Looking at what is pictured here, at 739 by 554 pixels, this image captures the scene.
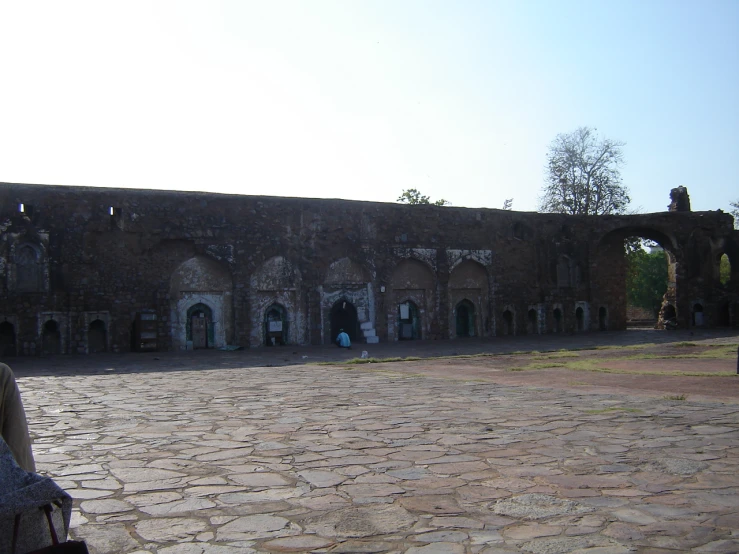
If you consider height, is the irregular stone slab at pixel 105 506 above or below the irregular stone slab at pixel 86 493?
below

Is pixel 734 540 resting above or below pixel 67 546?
below

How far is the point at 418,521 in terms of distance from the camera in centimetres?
377

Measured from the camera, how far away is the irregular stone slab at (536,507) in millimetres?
3844

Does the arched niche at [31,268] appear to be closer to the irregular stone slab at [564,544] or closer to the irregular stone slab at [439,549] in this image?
the irregular stone slab at [439,549]

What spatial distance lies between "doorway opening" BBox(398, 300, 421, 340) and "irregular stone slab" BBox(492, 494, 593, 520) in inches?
851

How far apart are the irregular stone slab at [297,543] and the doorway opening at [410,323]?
73.1 ft

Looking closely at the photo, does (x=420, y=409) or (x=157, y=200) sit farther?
(x=157, y=200)

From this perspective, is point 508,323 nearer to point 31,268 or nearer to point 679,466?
point 31,268

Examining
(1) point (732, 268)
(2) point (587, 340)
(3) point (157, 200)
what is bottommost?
(2) point (587, 340)

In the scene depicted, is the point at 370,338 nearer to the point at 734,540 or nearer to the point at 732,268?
the point at 732,268

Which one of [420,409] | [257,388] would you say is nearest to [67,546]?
[420,409]

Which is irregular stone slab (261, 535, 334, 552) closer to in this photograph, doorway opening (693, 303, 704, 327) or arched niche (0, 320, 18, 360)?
arched niche (0, 320, 18, 360)

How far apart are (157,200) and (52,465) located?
1746cm

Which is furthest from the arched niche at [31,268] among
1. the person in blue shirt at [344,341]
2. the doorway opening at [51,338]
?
the person in blue shirt at [344,341]
